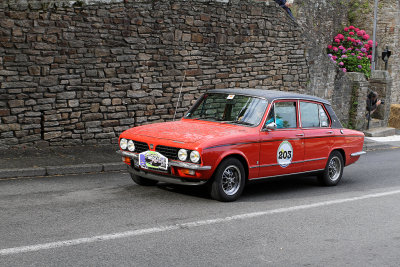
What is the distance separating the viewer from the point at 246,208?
322 inches

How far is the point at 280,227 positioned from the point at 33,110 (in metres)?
7.00

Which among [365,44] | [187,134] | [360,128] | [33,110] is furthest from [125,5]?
[365,44]

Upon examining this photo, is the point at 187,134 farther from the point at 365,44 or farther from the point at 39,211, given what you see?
the point at 365,44

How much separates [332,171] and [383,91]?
13349 mm

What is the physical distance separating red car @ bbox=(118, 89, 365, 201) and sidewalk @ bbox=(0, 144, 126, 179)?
200cm

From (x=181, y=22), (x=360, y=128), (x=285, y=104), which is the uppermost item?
(x=181, y=22)

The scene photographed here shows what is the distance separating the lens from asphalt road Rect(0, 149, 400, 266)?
19.2 ft

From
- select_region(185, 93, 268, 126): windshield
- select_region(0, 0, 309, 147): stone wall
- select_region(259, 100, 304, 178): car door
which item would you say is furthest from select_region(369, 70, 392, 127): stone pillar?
select_region(185, 93, 268, 126): windshield

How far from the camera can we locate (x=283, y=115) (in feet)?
31.1

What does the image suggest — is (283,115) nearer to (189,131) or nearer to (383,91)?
(189,131)

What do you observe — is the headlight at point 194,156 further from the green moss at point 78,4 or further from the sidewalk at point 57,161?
the green moss at point 78,4

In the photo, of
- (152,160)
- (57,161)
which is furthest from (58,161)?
(152,160)

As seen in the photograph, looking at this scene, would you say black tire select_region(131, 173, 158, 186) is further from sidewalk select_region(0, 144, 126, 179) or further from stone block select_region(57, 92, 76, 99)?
stone block select_region(57, 92, 76, 99)

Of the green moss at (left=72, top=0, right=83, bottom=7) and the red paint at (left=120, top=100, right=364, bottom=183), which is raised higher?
the green moss at (left=72, top=0, right=83, bottom=7)
